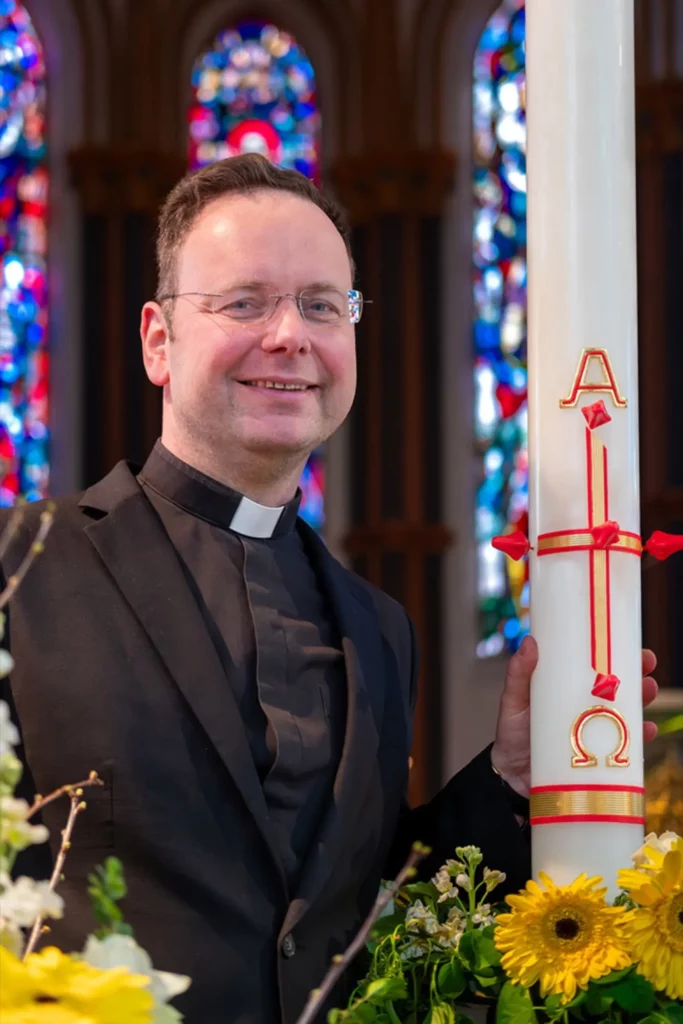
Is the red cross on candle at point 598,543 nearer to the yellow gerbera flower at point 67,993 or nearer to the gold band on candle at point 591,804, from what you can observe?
the gold band on candle at point 591,804

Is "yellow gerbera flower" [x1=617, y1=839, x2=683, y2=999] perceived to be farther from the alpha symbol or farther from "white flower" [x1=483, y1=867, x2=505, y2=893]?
the alpha symbol

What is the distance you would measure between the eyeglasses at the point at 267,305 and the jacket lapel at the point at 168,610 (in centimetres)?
33

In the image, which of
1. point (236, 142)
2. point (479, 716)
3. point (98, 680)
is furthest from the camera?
point (236, 142)

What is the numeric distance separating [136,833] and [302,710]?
1.12 ft

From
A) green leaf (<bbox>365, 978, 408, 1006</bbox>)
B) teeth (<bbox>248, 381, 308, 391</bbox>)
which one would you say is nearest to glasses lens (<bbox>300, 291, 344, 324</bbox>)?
teeth (<bbox>248, 381, 308, 391</bbox>)

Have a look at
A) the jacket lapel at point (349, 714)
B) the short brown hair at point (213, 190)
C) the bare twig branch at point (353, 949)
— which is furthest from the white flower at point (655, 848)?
the short brown hair at point (213, 190)

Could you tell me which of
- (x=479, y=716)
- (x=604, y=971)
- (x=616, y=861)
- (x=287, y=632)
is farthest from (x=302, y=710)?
(x=479, y=716)

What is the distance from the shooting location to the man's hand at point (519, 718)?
8.16 ft

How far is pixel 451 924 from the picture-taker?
2350mm

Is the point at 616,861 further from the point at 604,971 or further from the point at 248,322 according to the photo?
the point at 248,322

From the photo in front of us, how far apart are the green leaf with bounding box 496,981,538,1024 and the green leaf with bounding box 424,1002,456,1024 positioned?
70mm

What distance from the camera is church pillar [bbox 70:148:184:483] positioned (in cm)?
1053

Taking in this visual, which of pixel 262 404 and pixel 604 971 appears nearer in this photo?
pixel 604 971

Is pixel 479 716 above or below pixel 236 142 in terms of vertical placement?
below
